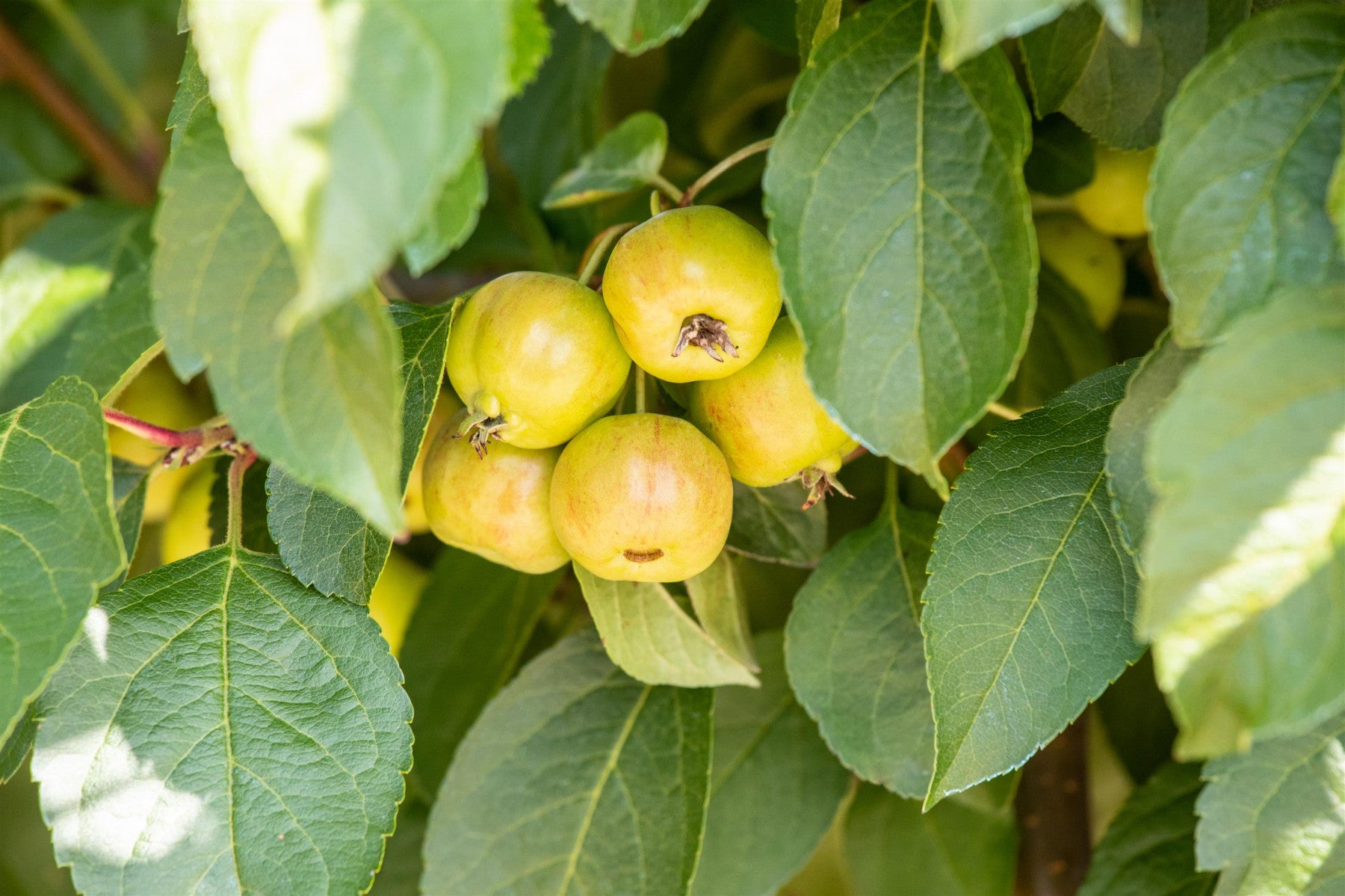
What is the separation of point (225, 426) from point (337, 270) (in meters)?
0.39

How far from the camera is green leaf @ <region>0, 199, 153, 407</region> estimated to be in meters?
0.81

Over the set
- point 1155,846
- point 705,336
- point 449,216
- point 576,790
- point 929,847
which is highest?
point 449,216

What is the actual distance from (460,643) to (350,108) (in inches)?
24.4

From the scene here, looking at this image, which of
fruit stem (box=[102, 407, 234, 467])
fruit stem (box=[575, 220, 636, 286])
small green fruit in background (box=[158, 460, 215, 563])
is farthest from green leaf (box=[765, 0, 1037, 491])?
small green fruit in background (box=[158, 460, 215, 563])

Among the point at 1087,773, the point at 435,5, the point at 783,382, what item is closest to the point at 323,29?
the point at 435,5

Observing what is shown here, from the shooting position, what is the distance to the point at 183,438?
64cm

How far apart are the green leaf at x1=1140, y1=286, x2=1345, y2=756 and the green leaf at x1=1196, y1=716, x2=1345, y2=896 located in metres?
0.23

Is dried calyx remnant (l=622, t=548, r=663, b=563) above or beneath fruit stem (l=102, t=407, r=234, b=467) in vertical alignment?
beneath

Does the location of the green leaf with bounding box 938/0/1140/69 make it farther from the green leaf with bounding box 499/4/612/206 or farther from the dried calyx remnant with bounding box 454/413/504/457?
the green leaf with bounding box 499/4/612/206

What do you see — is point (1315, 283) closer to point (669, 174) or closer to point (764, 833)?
point (764, 833)

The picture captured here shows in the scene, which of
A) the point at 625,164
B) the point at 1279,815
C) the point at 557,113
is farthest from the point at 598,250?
the point at 1279,815

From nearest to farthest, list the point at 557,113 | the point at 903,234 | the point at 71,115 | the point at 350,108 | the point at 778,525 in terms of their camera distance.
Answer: the point at 350,108
the point at 903,234
the point at 778,525
the point at 557,113
the point at 71,115

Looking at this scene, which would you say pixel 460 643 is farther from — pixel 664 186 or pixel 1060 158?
pixel 1060 158

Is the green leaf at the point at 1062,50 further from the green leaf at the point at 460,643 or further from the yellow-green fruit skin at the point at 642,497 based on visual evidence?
the green leaf at the point at 460,643
